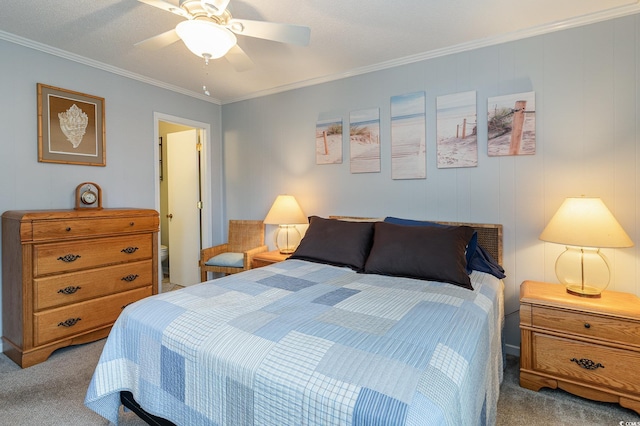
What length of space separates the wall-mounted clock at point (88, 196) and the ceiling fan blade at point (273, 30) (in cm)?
215

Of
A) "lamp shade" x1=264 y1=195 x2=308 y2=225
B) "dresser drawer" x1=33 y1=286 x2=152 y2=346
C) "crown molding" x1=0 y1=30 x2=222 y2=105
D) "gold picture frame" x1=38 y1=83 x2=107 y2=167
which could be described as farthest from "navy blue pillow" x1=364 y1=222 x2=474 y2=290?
"crown molding" x1=0 y1=30 x2=222 y2=105

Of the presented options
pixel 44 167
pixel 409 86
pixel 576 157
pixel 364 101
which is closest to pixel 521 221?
pixel 576 157

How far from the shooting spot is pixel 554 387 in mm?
1944

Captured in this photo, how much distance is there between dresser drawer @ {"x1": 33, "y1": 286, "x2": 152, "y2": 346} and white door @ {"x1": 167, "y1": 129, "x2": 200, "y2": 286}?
4.62 ft

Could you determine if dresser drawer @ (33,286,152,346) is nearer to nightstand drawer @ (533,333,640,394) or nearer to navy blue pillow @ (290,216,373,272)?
navy blue pillow @ (290,216,373,272)

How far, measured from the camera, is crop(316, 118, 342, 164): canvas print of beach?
10.9 feet

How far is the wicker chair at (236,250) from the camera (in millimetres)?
3477

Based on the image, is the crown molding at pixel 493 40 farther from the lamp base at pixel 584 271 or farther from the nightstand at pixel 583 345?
the nightstand at pixel 583 345

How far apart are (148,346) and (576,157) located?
296 cm

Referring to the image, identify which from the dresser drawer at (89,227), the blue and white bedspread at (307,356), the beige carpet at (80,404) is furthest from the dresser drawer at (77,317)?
the blue and white bedspread at (307,356)

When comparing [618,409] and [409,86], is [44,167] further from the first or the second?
[618,409]

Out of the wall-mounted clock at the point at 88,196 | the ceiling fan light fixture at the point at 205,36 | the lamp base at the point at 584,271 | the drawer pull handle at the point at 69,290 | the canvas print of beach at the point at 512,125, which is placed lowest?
the drawer pull handle at the point at 69,290

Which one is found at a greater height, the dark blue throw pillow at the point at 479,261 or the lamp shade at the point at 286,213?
the lamp shade at the point at 286,213

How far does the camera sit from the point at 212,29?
1628 mm
